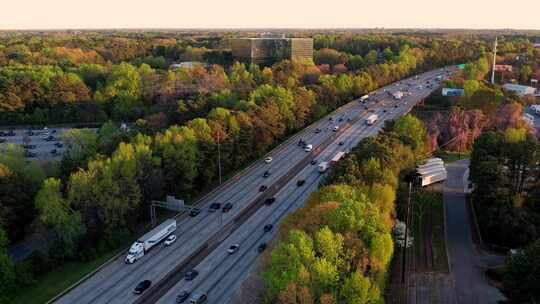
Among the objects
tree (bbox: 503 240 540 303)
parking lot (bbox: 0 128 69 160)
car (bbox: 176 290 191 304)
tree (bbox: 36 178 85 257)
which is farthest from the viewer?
parking lot (bbox: 0 128 69 160)

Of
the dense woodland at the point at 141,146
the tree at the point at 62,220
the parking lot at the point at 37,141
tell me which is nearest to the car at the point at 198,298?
the dense woodland at the point at 141,146

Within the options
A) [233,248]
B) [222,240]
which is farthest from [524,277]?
[222,240]

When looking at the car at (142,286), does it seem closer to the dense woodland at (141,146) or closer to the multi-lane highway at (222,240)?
the multi-lane highway at (222,240)

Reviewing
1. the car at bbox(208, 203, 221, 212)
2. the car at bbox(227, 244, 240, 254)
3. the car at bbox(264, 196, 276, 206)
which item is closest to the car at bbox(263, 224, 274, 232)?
Answer: the car at bbox(227, 244, 240, 254)

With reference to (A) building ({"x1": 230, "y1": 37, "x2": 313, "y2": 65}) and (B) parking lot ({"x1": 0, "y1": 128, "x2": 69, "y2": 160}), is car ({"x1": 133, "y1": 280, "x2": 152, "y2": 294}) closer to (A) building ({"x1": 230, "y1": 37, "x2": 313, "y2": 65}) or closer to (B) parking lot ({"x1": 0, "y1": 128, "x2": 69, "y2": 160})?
(B) parking lot ({"x1": 0, "y1": 128, "x2": 69, "y2": 160})

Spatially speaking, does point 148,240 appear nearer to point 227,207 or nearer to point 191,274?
point 191,274
